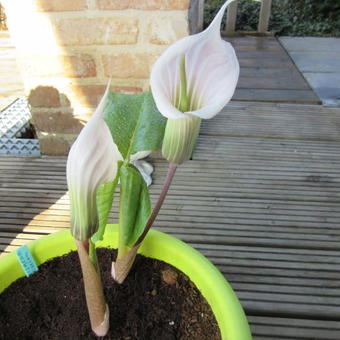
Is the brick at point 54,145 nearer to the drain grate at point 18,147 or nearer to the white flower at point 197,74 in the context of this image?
the drain grate at point 18,147

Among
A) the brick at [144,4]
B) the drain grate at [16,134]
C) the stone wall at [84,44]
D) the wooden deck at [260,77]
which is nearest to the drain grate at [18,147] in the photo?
the drain grate at [16,134]

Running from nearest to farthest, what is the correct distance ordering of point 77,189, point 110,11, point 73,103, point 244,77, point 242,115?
point 77,189
point 110,11
point 73,103
point 242,115
point 244,77

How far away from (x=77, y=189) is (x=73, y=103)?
0.55 m

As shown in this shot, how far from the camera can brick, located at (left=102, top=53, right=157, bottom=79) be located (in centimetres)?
68

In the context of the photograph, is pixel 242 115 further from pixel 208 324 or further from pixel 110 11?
pixel 208 324

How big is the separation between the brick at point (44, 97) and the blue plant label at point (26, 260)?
0.47 m

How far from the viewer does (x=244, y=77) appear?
4.30ft

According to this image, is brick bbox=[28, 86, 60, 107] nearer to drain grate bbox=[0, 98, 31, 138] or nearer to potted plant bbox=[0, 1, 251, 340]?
drain grate bbox=[0, 98, 31, 138]

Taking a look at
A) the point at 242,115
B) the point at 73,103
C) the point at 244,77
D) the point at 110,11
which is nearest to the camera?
the point at 110,11

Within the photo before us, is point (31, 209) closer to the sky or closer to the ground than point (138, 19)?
closer to the ground

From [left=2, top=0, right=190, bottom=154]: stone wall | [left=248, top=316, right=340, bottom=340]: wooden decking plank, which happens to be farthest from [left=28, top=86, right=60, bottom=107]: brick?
[left=248, top=316, right=340, bottom=340]: wooden decking plank

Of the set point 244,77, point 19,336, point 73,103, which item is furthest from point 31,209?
point 244,77

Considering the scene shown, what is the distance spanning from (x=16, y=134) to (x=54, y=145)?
0.13 m

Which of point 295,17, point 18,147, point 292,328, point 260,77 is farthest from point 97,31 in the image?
point 295,17
